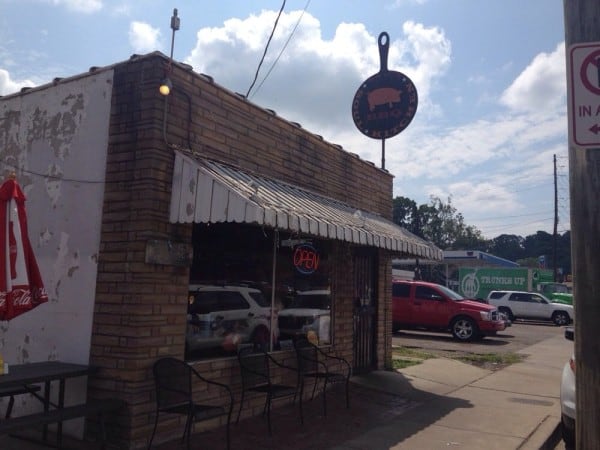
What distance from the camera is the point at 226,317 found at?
6.84m

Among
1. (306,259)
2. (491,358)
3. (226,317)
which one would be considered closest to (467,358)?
(491,358)

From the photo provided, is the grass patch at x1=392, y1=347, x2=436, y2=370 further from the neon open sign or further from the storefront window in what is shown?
the neon open sign

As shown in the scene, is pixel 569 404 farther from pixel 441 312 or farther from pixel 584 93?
pixel 441 312

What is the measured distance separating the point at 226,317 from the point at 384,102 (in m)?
5.92

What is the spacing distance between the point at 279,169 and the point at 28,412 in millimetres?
4007

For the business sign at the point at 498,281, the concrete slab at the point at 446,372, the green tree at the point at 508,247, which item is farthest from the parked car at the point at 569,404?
the green tree at the point at 508,247

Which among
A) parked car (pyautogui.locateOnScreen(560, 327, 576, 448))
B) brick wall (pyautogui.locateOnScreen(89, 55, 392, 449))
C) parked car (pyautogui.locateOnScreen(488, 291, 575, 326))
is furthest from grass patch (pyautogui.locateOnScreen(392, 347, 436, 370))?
parked car (pyautogui.locateOnScreen(488, 291, 575, 326))

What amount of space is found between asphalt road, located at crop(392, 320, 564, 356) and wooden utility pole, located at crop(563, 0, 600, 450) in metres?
11.3

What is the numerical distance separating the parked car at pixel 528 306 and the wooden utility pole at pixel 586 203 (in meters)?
24.4

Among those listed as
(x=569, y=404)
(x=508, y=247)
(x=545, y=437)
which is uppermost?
(x=508, y=247)

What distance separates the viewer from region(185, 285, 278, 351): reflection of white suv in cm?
631

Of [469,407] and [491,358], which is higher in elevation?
[491,358]

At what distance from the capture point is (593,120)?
3.28 metres

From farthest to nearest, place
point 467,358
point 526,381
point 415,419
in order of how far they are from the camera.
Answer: point 467,358 < point 526,381 < point 415,419
